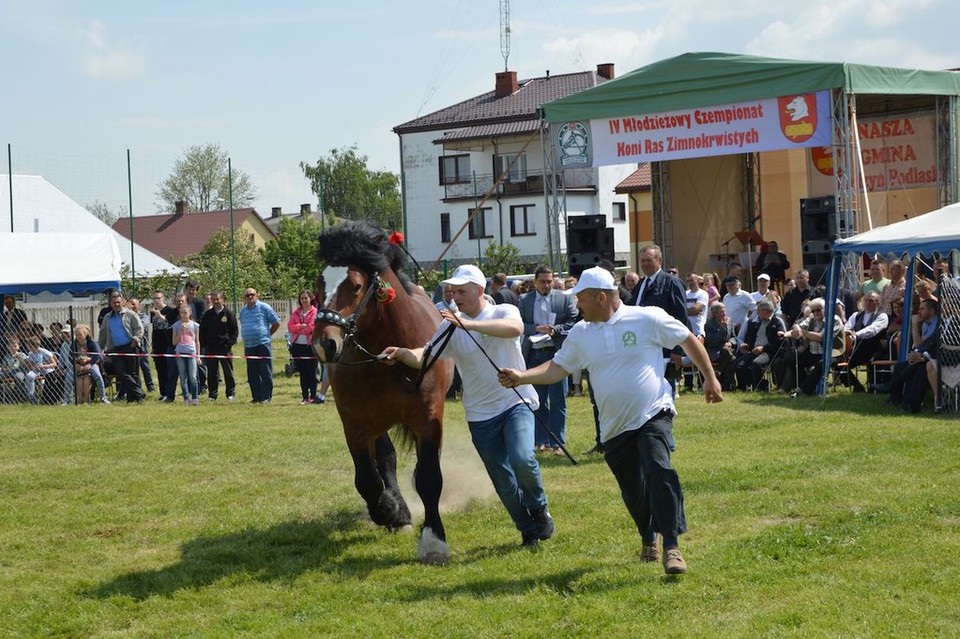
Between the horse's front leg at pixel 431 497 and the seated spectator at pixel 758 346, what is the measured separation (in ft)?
34.1

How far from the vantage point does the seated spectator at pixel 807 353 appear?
52.5ft

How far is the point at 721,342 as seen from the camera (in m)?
17.6

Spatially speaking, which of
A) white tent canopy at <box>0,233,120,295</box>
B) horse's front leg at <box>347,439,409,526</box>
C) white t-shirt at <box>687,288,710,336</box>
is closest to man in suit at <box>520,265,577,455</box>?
horse's front leg at <box>347,439,409,526</box>

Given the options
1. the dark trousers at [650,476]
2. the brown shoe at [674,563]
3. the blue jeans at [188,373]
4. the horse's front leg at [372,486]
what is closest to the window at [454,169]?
the blue jeans at [188,373]

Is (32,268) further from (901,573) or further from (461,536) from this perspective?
(901,573)

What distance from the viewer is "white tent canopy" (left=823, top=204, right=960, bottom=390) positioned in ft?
43.5

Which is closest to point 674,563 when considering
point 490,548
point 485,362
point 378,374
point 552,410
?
point 490,548

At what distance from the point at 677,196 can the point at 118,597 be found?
80.5ft

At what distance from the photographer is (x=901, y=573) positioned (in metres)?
6.22

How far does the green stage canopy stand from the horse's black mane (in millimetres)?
14156

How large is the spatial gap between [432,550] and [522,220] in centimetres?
4773

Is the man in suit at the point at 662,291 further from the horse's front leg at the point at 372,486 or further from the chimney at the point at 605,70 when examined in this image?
the chimney at the point at 605,70

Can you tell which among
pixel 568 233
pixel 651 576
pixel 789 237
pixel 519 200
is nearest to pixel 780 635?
pixel 651 576

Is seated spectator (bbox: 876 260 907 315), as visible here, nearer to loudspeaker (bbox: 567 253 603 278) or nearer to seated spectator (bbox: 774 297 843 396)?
seated spectator (bbox: 774 297 843 396)
